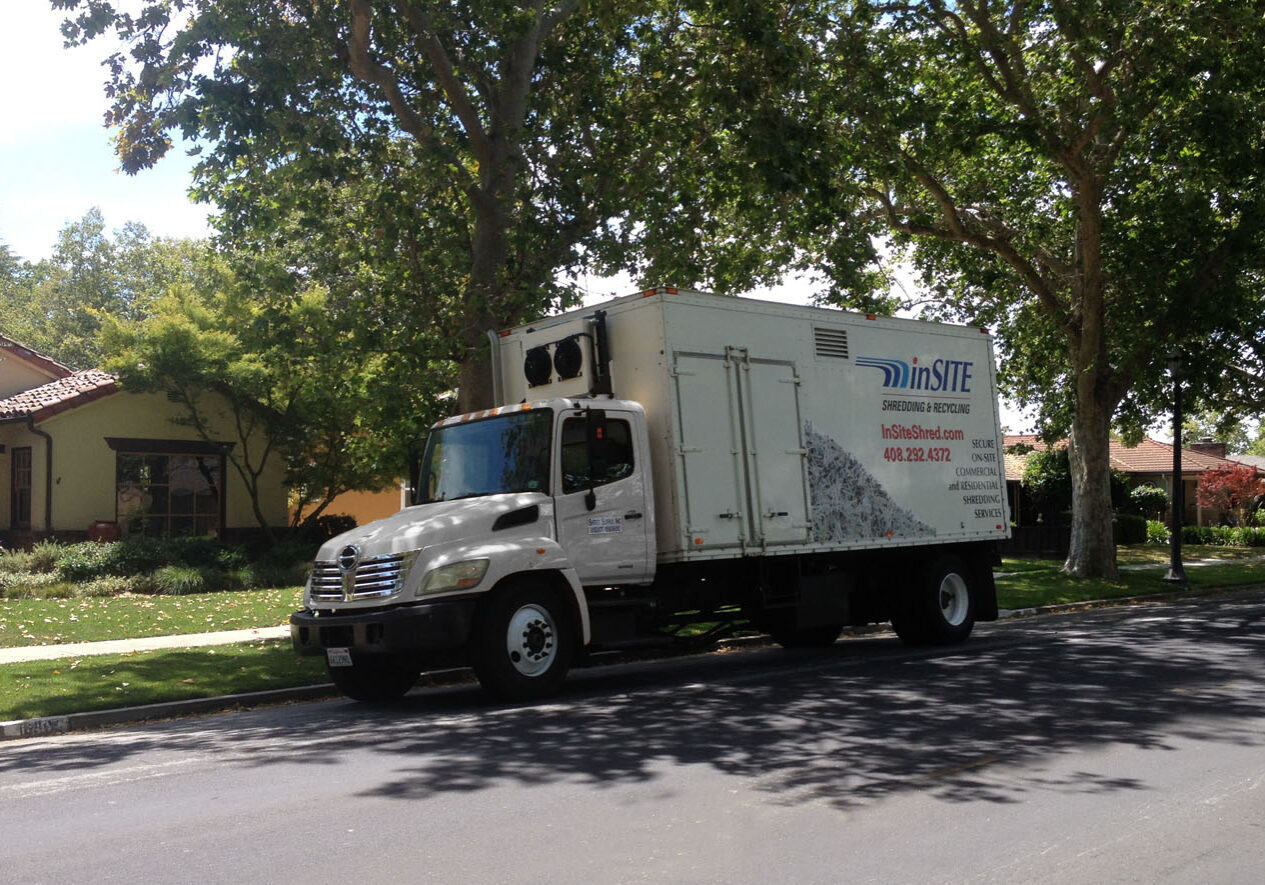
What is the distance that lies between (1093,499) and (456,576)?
757 inches

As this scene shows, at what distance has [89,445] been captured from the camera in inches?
1052

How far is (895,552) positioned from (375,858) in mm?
9729

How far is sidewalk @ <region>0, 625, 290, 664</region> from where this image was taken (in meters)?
14.3

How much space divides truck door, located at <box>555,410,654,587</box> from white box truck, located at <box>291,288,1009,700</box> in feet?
0.07

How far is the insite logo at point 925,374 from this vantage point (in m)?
14.0

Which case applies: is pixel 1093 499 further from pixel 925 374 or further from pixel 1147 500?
pixel 1147 500

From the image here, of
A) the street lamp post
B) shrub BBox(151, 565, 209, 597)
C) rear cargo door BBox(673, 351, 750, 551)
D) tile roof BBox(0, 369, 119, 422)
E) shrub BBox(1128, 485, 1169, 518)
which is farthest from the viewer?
shrub BBox(1128, 485, 1169, 518)

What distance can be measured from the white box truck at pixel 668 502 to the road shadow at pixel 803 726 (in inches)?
25.2

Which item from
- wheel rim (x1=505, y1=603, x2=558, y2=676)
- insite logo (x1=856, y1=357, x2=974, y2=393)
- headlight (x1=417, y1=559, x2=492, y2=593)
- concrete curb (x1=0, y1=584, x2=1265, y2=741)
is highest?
insite logo (x1=856, y1=357, x2=974, y2=393)

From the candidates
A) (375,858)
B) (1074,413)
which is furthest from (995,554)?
(1074,413)

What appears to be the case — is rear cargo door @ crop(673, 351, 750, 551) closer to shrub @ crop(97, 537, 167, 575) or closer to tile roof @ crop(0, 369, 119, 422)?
shrub @ crop(97, 537, 167, 575)

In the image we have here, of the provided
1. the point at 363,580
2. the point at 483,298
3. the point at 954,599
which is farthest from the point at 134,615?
the point at 954,599

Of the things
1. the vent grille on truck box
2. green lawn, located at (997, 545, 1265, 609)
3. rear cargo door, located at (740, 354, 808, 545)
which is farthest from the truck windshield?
green lawn, located at (997, 545, 1265, 609)

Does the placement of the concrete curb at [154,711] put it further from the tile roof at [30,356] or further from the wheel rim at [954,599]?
the tile roof at [30,356]
